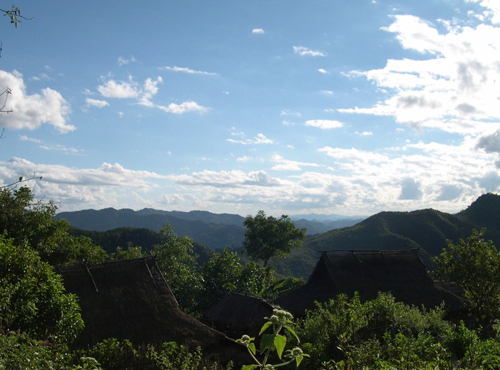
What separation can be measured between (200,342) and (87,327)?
11.3ft

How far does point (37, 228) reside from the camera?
689 inches

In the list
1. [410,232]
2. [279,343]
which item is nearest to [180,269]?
[279,343]

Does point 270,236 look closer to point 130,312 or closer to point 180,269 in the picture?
point 180,269

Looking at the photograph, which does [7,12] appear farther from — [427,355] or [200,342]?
[200,342]

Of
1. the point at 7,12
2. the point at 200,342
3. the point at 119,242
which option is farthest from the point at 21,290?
the point at 119,242

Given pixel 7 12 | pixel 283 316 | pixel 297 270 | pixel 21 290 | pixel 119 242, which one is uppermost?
pixel 7 12

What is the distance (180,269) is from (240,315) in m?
9.74

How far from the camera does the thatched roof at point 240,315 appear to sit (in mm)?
15430

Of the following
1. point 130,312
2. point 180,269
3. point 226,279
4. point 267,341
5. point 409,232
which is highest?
point 267,341

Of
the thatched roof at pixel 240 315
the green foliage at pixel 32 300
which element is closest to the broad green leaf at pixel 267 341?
the green foliage at pixel 32 300

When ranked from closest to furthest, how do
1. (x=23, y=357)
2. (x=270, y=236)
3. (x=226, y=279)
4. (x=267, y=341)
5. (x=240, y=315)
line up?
(x=267, y=341) → (x=23, y=357) → (x=240, y=315) → (x=226, y=279) → (x=270, y=236)

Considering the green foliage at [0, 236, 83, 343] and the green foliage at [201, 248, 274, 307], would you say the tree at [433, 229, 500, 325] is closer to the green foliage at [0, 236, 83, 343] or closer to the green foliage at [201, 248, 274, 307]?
the green foliage at [201, 248, 274, 307]

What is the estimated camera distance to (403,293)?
18250mm

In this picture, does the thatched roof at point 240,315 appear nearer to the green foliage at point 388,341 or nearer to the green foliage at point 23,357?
the green foliage at point 388,341
